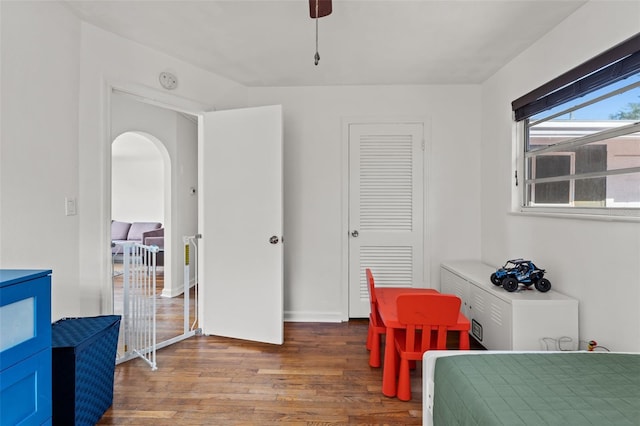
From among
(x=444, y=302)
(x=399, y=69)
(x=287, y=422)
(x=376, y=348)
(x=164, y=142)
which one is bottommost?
(x=287, y=422)

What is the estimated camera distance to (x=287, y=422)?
182 centimetres

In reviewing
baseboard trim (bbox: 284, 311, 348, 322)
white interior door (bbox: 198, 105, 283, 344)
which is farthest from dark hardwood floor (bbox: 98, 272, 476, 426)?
baseboard trim (bbox: 284, 311, 348, 322)

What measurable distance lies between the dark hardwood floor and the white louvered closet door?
2.59ft

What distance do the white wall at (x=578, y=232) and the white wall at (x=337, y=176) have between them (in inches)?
12.7

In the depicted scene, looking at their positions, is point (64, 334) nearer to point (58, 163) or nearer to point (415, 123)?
point (58, 163)

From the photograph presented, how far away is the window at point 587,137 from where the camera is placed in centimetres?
181

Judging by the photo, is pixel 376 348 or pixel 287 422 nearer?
pixel 287 422

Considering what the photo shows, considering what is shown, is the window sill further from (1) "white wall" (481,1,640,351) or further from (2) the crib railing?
(2) the crib railing

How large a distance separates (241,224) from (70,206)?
1.25 metres

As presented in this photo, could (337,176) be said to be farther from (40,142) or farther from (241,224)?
(40,142)

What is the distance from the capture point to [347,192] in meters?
3.44

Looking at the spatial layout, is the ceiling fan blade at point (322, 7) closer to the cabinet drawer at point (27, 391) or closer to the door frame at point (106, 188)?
the door frame at point (106, 188)

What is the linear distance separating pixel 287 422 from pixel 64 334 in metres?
1.29

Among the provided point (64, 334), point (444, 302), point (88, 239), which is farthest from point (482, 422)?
point (88, 239)
